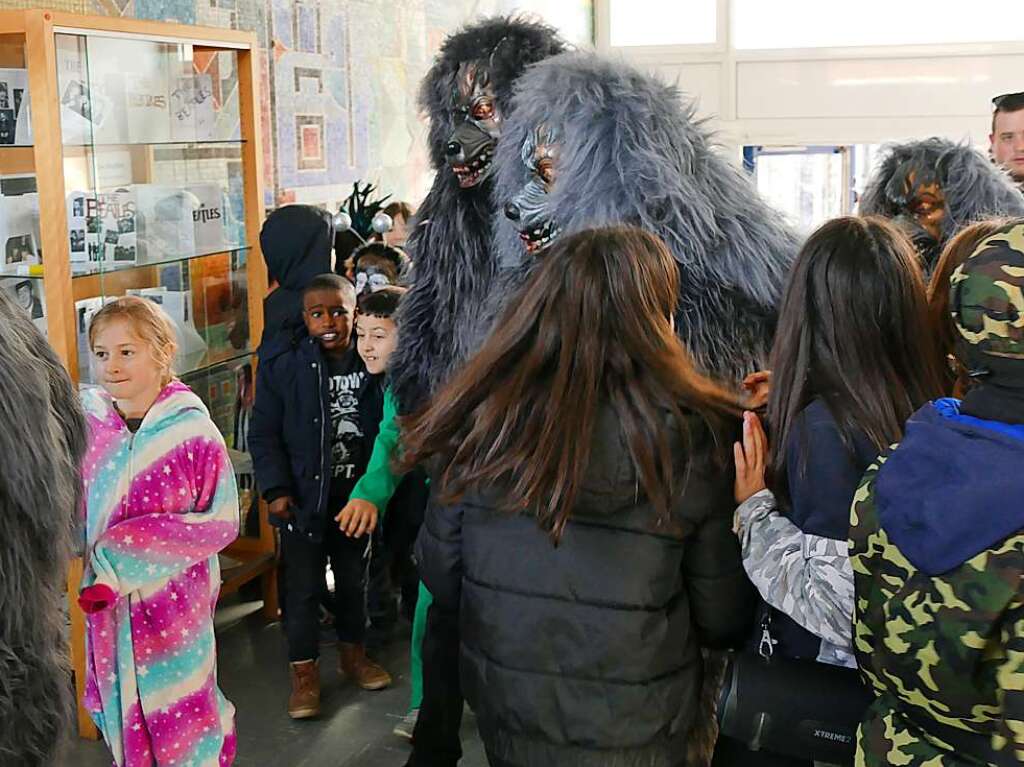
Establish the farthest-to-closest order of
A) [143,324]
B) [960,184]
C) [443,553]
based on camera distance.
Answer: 1. [960,184]
2. [143,324]
3. [443,553]

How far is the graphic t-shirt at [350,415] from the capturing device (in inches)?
123

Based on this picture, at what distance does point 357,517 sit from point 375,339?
1.59ft

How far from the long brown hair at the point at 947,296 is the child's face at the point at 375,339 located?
1431 millimetres

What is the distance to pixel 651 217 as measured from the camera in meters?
2.10

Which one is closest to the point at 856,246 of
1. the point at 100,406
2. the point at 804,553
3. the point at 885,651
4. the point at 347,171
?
the point at 804,553

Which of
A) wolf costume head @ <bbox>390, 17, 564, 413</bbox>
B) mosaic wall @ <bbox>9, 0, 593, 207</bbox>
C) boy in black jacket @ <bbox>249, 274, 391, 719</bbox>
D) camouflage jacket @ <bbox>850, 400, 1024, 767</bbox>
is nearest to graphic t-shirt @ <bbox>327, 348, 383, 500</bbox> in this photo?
boy in black jacket @ <bbox>249, 274, 391, 719</bbox>

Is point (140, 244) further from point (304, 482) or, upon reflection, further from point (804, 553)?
point (804, 553)

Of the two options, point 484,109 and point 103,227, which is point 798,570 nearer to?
point 484,109

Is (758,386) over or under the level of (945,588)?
over

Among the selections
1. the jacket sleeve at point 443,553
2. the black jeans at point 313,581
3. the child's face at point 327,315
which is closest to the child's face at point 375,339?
the child's face at point 327,315

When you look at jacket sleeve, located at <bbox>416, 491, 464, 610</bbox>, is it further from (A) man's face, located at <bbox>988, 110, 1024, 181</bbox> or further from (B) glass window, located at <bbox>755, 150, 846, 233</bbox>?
(B) glass window, located at <bbox>755, 150, 846, 233</bbox>

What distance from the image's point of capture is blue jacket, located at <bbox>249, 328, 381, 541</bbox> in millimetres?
3059

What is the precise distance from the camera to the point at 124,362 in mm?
2338

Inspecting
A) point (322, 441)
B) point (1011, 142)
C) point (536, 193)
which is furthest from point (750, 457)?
point (1011, 142)
